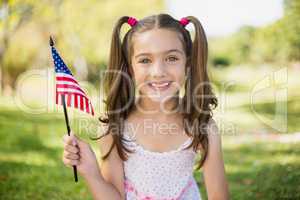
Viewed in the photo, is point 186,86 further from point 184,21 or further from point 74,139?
point 74,139

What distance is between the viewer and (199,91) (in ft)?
8.13

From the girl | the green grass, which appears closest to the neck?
the girl

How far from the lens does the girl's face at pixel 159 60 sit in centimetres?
222

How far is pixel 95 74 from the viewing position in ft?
38.6

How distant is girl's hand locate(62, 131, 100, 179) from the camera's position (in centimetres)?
192

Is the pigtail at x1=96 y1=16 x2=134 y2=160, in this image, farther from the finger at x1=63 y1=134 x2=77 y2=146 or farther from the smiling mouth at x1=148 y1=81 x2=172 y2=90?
the finger at x1=63 y1=134 x2=77 y2=146

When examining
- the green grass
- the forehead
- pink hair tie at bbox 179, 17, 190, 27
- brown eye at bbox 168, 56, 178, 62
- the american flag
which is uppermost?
pink hair tie at bbox 179, 17, 190, 27

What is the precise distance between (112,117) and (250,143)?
10.6 feet

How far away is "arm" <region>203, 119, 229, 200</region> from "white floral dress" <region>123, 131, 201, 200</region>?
5.2 inches

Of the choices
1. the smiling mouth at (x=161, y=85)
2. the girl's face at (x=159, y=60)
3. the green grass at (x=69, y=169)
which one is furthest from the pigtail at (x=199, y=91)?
the green grass at (x=69, y=169)

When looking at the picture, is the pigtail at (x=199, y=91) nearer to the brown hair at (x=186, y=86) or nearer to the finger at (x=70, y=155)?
the brown hair at (x=186, y=86)

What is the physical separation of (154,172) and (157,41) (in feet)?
2.42

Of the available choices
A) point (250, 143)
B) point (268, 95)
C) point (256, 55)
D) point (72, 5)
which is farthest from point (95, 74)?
point (250, 143)

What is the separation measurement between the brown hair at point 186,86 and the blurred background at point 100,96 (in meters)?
1.12
